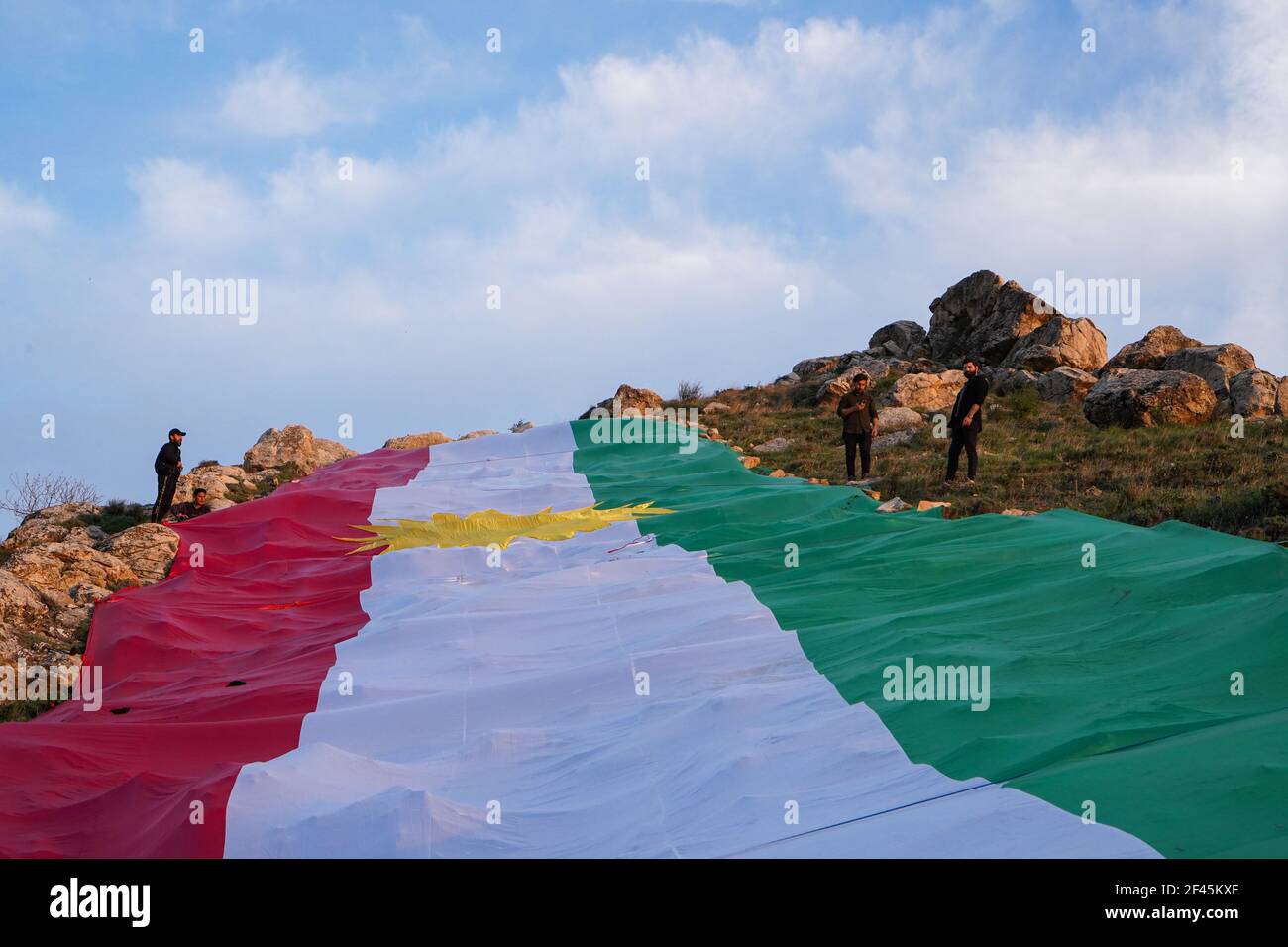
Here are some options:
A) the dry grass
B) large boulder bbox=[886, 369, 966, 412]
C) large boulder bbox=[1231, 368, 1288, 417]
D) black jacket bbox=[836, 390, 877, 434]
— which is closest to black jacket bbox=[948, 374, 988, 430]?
the dry grass

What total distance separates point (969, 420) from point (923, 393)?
23.8ft

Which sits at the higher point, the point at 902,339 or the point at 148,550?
the point at 902,339

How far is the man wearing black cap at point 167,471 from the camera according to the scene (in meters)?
14.2

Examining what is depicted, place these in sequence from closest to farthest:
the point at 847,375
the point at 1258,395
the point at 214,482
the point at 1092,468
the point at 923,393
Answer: the point at 1092,468, the point at 1258,395, the point at 214,482, the point at 923,393, the point at 847,375

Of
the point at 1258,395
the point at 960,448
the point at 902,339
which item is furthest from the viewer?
the point at 902,339

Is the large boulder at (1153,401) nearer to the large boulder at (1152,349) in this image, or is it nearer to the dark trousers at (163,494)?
the large boulder at (1152,349)

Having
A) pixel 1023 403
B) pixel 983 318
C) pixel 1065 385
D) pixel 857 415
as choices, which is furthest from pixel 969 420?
pixel 983 318

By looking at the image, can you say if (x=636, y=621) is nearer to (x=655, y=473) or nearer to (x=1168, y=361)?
(x=655, y=473)

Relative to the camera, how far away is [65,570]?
1012cm

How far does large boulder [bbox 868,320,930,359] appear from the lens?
25.0 m

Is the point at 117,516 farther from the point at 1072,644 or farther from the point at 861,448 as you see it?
the point at 1072,644

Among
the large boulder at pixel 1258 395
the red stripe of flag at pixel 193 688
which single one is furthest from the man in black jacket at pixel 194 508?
the large boulder at pixel 1258 395

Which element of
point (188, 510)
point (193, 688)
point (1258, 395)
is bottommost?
point (193, 688)
